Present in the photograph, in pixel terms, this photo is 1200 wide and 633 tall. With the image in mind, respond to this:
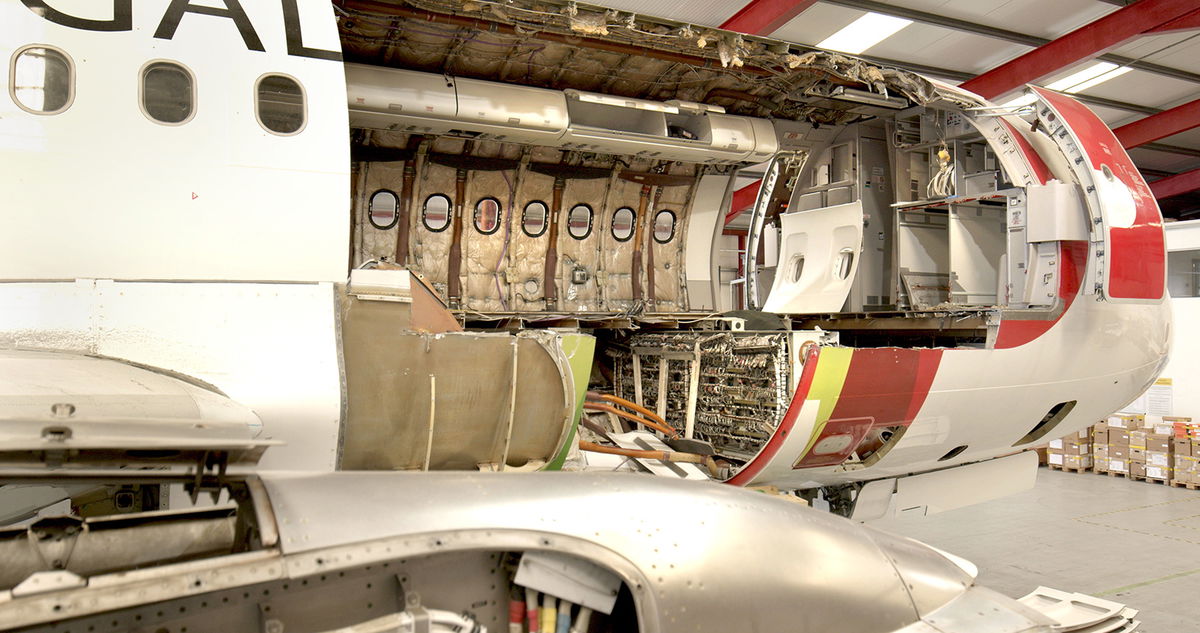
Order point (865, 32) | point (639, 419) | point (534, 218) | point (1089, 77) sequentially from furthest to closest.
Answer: point (1089, 77) → point (865, 32) → point (534, 218) → point (639, 419)

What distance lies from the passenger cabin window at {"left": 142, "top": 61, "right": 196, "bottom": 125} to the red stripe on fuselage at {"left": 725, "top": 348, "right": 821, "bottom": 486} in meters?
3.37

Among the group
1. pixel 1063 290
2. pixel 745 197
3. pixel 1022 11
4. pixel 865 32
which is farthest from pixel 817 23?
pixel 745 197

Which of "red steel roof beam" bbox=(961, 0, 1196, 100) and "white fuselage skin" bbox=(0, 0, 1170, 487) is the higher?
"red steel roof beam" bbox=(961, 0, 1196, 100)

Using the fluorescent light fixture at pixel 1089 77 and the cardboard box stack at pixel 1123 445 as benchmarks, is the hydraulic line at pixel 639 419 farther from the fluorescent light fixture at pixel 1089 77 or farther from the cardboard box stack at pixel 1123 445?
the fluorescent light fixture at pixel 1089 77

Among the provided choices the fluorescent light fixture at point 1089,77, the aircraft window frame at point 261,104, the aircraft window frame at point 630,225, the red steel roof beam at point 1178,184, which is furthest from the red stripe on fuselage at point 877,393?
the red steel roof beam at point 1178,184

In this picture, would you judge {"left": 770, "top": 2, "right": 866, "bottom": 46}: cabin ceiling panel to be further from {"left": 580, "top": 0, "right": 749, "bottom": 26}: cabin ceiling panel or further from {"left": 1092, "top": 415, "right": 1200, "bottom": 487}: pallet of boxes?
{"left": 1092, "top": 415, "right": 1200, "bottom": 487}: pallet of boxes

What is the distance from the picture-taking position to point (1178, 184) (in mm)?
17656

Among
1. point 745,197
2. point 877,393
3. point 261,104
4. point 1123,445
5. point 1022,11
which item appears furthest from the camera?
point 745,197

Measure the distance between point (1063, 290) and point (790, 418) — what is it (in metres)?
2.20

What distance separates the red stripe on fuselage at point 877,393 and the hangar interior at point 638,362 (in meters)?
0.02

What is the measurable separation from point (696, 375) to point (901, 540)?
2.85 meters

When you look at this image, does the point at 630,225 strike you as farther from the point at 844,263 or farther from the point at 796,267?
the point at 844,263

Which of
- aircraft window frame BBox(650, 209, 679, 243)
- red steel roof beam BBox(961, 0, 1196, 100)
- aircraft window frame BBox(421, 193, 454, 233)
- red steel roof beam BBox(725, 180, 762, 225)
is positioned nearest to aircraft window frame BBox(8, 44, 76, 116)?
aircraft window frame BBox(421, 193, 454, 233)

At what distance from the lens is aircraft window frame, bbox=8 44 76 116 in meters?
3.08
